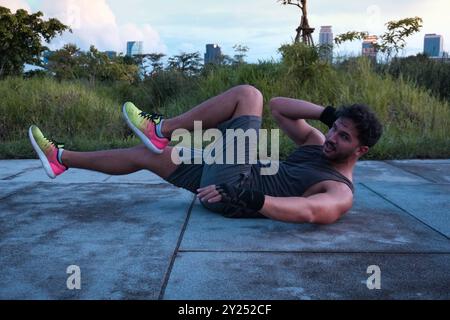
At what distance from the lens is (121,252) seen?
2.59m

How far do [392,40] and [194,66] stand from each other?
26.1ft

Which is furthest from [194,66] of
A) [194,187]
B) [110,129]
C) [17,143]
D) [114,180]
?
[194,187]

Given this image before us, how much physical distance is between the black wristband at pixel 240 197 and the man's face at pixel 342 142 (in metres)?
0.69

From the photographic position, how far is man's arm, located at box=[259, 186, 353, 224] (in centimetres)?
273

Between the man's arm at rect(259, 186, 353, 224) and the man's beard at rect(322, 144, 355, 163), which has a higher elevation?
the man's beard at rect(322, 144, 355, 163)

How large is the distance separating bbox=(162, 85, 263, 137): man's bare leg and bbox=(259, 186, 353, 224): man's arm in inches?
27.9

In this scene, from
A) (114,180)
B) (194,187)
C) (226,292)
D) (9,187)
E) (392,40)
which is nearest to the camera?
(226,292)

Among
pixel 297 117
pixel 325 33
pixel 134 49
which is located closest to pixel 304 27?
pixel 325 33

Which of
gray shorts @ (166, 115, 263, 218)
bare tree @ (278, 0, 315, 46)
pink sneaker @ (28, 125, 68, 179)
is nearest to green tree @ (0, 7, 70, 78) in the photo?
bare tree @ (278, 0, 315, 46)

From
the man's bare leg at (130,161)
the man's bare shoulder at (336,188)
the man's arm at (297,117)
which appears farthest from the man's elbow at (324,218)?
the man's bare leg at (130,161)

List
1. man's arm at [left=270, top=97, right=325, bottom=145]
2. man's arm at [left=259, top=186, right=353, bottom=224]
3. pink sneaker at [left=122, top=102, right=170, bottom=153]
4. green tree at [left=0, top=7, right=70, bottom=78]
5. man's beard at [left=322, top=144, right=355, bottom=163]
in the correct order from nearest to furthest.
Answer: man's arm at [left=259, top=186, right=353, bottom=224], man's beard at [left=322, top=144, right=355, bottom=163], pink sneaker at [left=122, top=102, right=170, bottom=153], man's arm at [left=270, top=97, right=325, bottom=145], green tree at [left=0, top=7, right=70, bottom=78]

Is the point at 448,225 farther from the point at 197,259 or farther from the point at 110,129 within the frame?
the point at 110,129

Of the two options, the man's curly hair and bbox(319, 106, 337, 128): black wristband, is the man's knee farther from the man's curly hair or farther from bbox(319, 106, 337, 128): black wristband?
the man's curly hair

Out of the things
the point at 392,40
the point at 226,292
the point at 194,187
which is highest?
the point at 392,40
